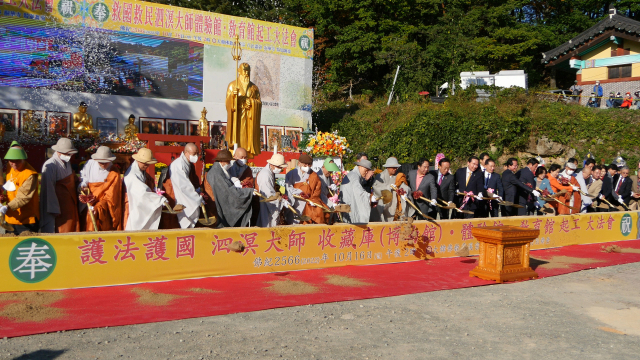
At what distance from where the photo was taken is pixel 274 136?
1917 cm

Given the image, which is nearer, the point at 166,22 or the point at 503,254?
the point at 503,254

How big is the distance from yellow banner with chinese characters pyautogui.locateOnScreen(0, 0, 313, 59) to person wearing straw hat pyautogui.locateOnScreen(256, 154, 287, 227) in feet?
37.5

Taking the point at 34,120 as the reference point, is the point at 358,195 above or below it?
below

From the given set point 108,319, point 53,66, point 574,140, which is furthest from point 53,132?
point 574,140

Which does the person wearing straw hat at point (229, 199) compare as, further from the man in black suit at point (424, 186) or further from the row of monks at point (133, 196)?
the man in black suit at point (424, 186)

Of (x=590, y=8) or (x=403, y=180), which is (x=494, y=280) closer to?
(x=403, y=180)

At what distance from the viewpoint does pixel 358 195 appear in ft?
26.9

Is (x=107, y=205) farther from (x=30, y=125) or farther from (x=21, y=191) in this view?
(x=30, y=125)

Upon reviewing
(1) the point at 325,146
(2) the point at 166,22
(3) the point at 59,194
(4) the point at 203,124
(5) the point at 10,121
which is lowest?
(3) the point at 59,194

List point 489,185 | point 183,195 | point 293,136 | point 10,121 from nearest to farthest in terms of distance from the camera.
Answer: point 183,195 < point 489,185 < point 10,121 < point 293,136

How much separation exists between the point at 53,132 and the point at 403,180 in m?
11.5

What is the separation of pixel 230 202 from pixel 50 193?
212cm

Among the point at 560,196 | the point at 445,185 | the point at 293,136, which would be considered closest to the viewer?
the point at 445,185

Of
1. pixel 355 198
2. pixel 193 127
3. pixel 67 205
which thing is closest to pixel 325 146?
pixel 355 198
